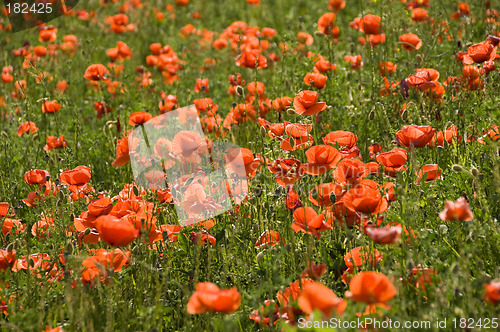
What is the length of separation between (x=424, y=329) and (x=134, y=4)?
6383 millimetres

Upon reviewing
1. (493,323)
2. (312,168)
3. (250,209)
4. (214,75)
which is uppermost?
(312,168)

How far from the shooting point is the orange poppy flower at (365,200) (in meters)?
1.81

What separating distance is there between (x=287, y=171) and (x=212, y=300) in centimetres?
87

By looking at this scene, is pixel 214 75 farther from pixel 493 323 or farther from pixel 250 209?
pixel 493 323

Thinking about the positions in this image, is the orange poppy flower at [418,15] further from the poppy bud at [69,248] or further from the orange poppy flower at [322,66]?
the poppy bud at [69,248]

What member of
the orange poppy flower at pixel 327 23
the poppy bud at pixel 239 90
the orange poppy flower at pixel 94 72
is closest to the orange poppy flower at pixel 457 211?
the poppy bud at pixel 239 90

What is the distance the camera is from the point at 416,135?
220 cm

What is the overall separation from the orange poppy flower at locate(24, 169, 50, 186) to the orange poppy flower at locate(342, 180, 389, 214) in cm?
162

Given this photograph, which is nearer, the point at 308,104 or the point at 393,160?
the point at 393,160

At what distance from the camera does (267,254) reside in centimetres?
215

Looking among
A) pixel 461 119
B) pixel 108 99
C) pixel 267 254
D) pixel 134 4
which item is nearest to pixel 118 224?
pixel 267 254

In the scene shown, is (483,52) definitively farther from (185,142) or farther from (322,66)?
(185,142)

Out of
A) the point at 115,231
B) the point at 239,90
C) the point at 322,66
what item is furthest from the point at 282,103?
the point at 115,231

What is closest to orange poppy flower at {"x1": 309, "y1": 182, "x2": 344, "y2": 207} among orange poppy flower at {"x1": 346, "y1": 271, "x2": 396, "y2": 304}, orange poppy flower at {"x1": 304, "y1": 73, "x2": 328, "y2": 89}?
orange poppy flower at {"x1": 346, "y1": 271, "x2": 396, "y2": 304}
